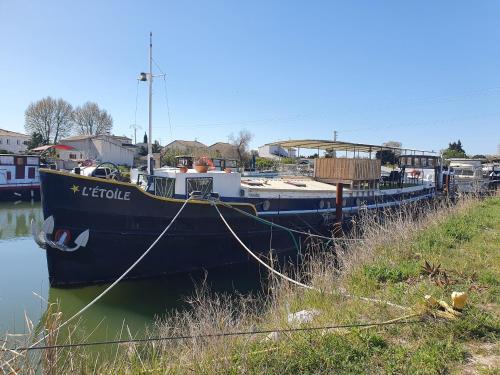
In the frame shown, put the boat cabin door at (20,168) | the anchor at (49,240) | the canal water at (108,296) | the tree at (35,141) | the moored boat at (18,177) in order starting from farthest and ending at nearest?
the tree at (35,141) < the boat cabin door at (20,168) < the moored boat at (18,177) < the anchor at (49,240) < the canal water at (108,296)

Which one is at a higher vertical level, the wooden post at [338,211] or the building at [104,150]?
the building at [104,150]

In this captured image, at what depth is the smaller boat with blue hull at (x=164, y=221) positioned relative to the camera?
9703 mm

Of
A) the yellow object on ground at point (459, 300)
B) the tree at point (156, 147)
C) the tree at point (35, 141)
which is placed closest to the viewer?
the yellow object on ground at point (459, 300)

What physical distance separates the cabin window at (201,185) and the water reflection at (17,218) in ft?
39.1

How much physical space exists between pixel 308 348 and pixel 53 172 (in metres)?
7.99

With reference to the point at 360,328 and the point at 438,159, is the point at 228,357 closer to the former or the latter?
the point at 360,328

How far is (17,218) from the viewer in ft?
77.1

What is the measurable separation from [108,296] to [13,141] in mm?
65240

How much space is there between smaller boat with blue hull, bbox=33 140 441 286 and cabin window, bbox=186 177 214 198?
0.10 feet

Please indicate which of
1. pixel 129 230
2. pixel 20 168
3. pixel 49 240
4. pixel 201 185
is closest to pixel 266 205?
pixel 201 185

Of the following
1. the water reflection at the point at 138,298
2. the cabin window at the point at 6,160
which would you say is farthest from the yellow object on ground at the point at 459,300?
the cabin window at the point at 6,160

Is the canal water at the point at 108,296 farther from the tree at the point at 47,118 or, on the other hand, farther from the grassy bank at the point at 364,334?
the tree at the point at 47,118

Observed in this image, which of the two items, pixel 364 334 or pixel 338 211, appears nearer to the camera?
pixel 364 334

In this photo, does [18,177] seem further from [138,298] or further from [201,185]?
[138,298]
